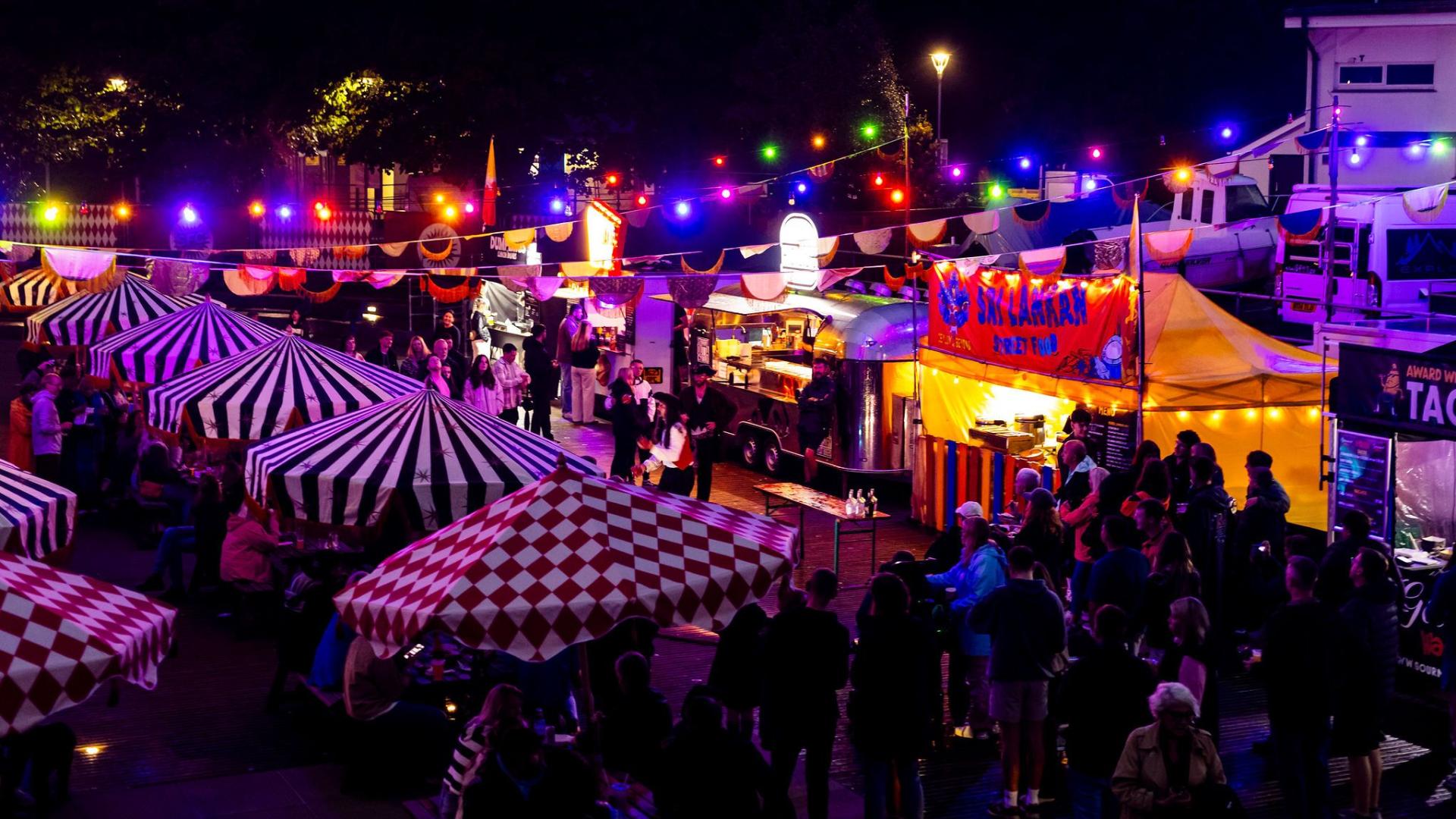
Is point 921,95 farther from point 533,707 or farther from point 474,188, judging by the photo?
point 533,707

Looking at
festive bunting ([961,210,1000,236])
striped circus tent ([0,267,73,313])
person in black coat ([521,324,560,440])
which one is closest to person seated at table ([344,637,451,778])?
person in black coat ([521,324,560,440])

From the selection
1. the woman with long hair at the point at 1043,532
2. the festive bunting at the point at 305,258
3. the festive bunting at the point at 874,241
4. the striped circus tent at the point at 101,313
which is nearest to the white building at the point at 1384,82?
the festive bunting at the point at 874,241

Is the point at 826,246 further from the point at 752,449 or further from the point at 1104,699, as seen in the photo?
the point at 1104,699

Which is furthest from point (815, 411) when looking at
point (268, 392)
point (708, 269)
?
point (268, 392)

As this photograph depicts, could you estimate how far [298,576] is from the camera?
11008 mm

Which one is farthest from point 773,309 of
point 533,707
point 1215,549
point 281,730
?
point 533,707

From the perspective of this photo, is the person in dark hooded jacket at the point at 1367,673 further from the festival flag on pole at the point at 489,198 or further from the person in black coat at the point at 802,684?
the festival flag on pole at the point at 489,198

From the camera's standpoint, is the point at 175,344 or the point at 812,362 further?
the point at 812,362

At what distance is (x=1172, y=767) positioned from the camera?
6.69 m

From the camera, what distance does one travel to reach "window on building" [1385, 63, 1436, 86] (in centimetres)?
2859

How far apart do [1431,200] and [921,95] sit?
33383 millimetres

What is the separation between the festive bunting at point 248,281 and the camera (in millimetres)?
23203

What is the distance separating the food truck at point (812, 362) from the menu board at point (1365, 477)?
19.4ft

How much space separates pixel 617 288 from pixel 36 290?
13.3 metres
